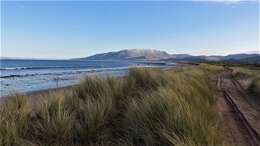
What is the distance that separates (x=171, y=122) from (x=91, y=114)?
5.15 feet

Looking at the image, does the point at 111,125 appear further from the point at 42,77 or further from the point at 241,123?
the point at 42,77

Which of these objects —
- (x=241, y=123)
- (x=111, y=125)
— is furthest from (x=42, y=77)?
(x=241, y=123)

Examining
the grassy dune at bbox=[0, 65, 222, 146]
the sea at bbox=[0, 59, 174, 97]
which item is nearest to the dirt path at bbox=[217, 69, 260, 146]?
the grassy dune at bbox=[0, 65, 222, 146]

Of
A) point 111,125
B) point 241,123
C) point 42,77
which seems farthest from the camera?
point 42,77

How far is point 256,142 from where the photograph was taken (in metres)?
4.82

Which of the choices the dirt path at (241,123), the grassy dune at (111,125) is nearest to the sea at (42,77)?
the grassy dune at (111,125)

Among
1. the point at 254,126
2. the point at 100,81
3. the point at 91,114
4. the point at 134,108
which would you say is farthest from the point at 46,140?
the point at 254,126

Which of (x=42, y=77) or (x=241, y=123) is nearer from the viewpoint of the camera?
(x=241, y=123)

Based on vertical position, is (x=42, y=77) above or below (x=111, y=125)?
below

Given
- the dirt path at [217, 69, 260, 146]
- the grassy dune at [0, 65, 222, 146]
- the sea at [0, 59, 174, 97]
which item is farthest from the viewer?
the sea at [0, 59, 174, 97]

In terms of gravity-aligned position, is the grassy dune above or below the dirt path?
above

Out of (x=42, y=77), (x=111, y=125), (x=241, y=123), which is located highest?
(x=111, y=125)

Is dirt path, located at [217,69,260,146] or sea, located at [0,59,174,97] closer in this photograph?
dirt path, located at [217,69,260,146]

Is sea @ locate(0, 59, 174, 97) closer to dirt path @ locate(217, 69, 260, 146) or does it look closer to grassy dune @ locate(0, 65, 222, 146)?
grassy dune @ locate(0, 65, 222, 146)
